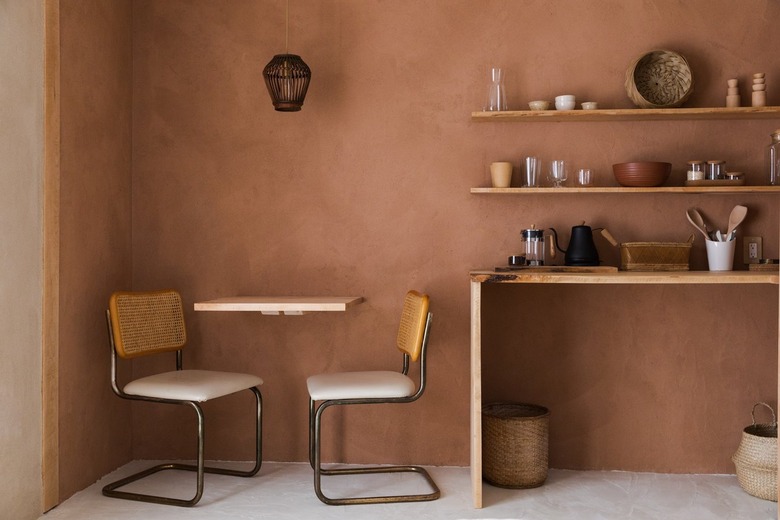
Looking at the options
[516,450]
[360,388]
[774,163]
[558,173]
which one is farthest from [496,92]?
[516,450]

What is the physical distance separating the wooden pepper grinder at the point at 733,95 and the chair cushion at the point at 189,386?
2473 millimetres

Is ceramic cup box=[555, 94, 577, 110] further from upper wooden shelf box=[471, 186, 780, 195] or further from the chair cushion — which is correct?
the chair cushion

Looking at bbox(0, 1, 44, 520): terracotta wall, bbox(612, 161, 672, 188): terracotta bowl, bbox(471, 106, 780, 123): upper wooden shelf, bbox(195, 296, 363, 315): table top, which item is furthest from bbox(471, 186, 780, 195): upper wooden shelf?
bbox(0, 1, 44, 520): terracotta wall

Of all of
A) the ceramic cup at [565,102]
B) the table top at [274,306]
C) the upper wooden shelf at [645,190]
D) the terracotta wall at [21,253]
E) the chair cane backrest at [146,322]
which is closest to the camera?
the terracotta wall at [21,253]

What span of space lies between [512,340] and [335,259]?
3.09ft

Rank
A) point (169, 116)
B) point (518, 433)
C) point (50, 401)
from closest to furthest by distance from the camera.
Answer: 1. point (50, 401)
2. point (518, 433)
3. point (169, 116)

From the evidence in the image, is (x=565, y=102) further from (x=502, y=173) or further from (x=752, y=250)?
(x=752, y=250)

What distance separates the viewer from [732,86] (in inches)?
138

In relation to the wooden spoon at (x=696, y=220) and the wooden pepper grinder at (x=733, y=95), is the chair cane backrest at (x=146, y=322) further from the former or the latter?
the wooden pepper grinder at (x=733, y=95)

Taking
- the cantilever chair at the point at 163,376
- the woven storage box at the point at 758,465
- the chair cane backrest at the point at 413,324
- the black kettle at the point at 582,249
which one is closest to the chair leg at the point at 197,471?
the cantilever chair at the point at 163,376

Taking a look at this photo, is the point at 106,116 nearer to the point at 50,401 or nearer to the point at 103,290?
the point at 103,290

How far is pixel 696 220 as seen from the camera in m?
3.58

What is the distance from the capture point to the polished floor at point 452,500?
3.03m

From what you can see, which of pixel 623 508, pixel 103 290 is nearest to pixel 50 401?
pixel 103 290
